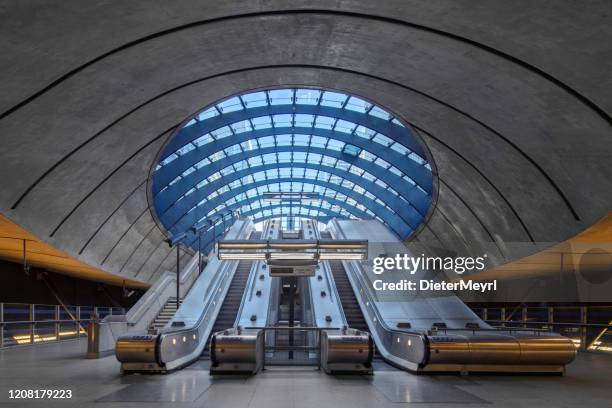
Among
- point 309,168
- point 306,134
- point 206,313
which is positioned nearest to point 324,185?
point 309,168

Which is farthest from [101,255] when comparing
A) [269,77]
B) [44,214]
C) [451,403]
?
[451,403]

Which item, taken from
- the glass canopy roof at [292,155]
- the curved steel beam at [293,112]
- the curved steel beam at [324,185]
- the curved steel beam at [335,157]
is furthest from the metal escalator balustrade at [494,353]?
the curved steel beam at [324,185]

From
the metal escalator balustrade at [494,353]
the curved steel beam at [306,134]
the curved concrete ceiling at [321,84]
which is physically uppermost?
the curved steel beam at [306,134]

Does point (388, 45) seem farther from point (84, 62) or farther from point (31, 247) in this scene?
point (31, 247)

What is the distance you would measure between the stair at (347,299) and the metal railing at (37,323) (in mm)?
8778

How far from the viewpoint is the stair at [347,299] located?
758 inches

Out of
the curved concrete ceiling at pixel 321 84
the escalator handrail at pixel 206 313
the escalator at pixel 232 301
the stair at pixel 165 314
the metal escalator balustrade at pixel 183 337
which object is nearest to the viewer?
the curved concrete ceiling at pixel 321 84

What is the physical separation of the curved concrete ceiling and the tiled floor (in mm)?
5087

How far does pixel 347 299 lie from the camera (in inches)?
859

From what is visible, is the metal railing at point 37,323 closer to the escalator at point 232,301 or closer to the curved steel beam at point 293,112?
the escalator at point 232,301

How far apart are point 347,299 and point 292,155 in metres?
22.9

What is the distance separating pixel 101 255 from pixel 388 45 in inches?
695

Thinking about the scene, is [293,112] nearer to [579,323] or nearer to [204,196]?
[204,196]

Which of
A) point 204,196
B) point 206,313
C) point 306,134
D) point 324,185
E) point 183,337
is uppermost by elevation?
point 306,134
